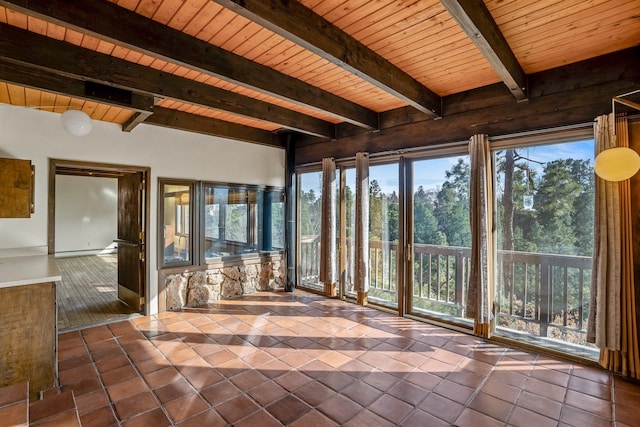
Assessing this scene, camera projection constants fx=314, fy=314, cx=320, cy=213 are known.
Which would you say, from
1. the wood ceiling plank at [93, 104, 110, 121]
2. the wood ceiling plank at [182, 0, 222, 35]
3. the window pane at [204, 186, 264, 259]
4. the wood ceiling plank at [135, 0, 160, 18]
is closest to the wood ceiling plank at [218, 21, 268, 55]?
the wood ceiling plank at [182, 0, 222, 35]

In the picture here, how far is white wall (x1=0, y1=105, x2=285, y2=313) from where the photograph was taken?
3420mm

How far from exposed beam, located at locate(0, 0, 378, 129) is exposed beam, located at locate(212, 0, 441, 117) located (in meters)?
0.84

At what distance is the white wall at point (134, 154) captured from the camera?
11.2 feet

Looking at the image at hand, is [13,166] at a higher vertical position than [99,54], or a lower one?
lower

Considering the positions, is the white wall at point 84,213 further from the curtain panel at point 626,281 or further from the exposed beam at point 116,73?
the curtain panel at point 626,281

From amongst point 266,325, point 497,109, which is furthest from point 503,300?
point 266,325

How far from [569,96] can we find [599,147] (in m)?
0.58

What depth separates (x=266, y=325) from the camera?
390cm

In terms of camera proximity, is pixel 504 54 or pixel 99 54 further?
pixel 99 54

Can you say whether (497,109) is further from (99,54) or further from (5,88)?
(5,88)

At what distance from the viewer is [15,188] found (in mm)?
3012

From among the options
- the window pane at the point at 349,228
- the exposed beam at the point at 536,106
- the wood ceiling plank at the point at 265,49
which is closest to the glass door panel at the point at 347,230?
the window pane at the point at 349,228

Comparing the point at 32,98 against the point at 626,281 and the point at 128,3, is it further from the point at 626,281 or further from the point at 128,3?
the point at 626,281

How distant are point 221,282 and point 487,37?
4592 mm
